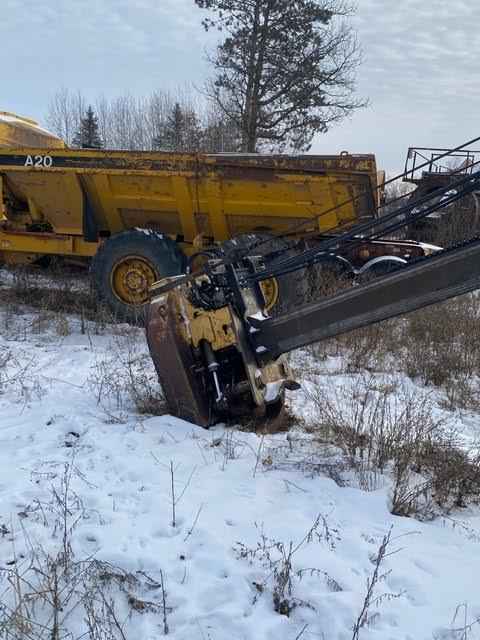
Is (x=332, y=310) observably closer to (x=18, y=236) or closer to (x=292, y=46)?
Result: (x=18, y=236)

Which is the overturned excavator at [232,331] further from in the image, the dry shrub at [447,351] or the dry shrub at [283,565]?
the dry shrub at [447,351]

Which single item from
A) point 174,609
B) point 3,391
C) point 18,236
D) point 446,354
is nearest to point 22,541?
point 174,609

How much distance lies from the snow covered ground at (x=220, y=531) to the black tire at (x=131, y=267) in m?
2.59

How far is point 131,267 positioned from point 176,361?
9.92 ft

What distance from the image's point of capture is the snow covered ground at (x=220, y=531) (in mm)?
2215

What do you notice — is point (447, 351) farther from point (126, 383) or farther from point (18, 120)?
point (18, 120)

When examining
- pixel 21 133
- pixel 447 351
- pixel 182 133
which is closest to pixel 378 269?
pixel 447 351

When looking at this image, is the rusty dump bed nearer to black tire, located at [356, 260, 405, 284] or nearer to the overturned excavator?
black tire, located at [356, 260, 405, 284]

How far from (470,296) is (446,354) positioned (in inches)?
119

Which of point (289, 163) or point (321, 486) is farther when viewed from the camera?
point (289, 163)

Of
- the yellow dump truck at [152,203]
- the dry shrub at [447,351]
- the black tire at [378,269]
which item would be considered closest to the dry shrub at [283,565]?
the dry shrub at [447,351]

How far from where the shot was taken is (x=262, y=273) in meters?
3.92

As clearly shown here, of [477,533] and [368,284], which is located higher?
[368,284]

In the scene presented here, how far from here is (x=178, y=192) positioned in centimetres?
658
